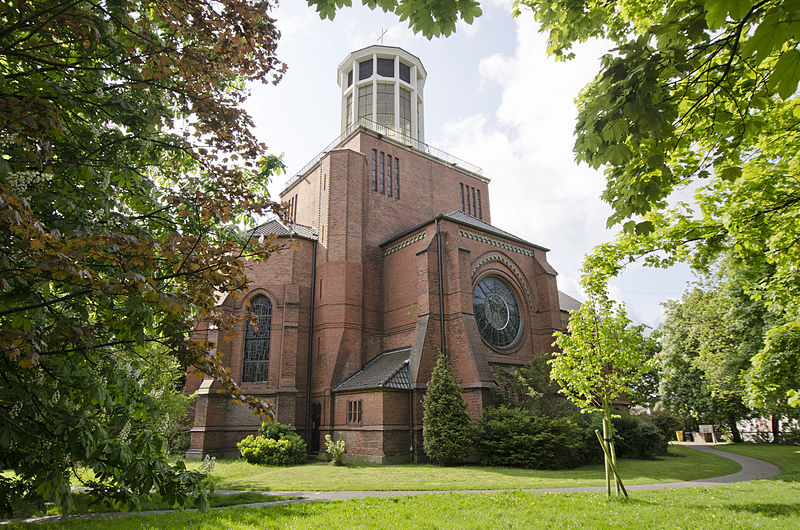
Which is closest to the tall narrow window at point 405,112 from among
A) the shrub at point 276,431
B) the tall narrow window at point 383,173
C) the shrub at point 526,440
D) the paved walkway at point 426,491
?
the tall narrow window at point 383,173

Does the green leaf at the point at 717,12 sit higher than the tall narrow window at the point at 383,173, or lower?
lower

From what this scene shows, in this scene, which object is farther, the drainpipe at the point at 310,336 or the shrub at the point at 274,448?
the drainpipe at the point at 310,336

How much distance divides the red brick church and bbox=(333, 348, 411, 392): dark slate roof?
3.7 inches

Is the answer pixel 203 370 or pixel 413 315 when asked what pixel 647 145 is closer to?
pixel 203 370

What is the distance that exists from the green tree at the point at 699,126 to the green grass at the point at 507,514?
2473 millimetres

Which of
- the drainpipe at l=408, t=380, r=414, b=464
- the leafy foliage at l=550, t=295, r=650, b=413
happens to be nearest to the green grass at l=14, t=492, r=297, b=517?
the leafy foliage at l=550, t=295, r=650, b=413

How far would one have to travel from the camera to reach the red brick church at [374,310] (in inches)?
774

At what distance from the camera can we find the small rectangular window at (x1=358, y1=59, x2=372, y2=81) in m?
33.1

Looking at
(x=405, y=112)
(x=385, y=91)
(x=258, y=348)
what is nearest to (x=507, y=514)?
(x=258, y=348)

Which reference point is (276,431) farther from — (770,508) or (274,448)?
(770,508)

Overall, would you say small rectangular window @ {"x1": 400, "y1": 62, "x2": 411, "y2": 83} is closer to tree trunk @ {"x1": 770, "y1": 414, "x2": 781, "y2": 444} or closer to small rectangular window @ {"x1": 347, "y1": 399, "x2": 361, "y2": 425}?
small rectangular window @ {"x1": 347, "y1": 399, "x2": 361, "y2": 425}

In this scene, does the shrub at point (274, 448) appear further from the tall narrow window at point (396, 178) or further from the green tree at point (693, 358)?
the green tree at point (693, 358)

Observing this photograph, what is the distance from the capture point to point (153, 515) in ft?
26.3

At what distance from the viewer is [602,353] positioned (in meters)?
10.8
